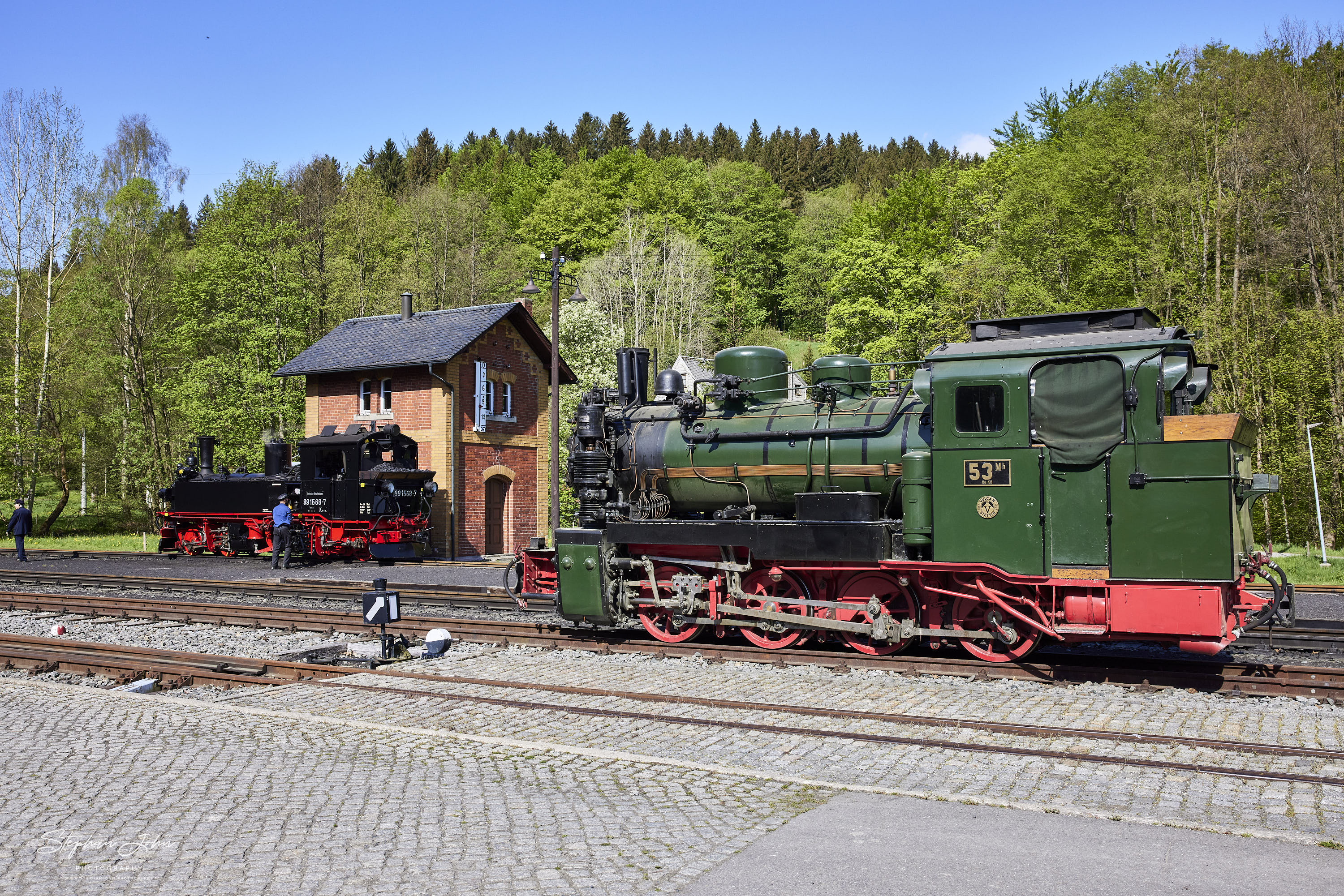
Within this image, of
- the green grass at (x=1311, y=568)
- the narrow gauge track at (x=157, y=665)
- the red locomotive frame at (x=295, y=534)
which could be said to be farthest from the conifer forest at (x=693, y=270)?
the narrow gauge track at (x=157, y=665)

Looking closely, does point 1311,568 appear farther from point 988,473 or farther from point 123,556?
point 123,556

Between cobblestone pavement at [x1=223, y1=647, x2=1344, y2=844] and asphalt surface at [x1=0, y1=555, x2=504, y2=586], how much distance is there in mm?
8350

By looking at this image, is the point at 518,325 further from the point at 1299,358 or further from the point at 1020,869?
the point at 1020,869

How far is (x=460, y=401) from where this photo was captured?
25641 millimetres

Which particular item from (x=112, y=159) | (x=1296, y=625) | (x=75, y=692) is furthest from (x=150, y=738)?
(x=112, y=159)

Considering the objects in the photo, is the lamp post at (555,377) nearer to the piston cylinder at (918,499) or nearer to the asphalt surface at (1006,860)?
the piston cylinder at (918,499)

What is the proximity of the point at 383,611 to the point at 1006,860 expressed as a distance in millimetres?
7924

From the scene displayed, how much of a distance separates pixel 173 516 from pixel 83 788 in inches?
937

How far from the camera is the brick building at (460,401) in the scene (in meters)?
25.2

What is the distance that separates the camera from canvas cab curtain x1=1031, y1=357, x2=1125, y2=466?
7949 millimetres

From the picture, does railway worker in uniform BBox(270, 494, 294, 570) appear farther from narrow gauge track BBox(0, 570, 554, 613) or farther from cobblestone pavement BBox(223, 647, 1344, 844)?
cobblestone pavement BBox(223, 647, 1344, 844)

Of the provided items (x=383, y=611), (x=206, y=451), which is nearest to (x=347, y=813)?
(x=383, y=611)

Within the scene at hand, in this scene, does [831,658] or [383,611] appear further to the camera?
[383,611]

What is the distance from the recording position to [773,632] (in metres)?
10.2
